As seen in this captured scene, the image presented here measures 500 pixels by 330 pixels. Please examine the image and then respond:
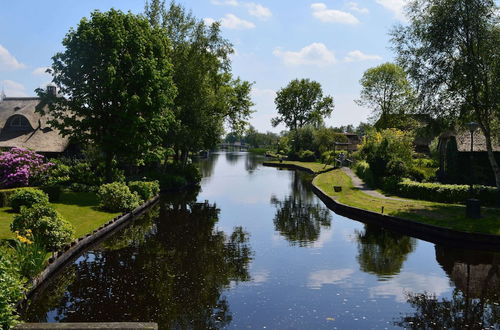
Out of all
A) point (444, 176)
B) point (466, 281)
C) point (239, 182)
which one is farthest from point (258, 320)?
point (239, 182)

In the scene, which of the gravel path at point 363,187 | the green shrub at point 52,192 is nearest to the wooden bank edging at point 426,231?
the gravel path at point 363,187

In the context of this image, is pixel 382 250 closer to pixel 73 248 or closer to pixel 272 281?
pixel 272 281

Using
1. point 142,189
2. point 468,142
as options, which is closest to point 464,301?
point 142,189

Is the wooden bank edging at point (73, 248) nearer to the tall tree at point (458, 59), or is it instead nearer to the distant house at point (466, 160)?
the tall tree at point (458, 59)

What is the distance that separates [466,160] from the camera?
3825 cm

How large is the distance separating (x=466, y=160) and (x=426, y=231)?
17611 mm

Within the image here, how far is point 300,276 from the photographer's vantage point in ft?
55.3

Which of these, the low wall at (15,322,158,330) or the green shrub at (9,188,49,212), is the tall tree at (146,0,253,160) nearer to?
the green shrub at (9,188,49,212)

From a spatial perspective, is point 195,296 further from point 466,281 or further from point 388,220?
point 388,220

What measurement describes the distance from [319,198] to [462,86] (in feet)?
55.1

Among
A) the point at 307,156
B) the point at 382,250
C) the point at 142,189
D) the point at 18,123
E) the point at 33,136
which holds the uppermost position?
the point at 18,123

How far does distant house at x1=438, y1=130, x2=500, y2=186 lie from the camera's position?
36.3m

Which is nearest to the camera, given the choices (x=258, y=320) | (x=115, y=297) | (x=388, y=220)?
(x=258, y=320)

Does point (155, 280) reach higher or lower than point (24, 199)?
lower
